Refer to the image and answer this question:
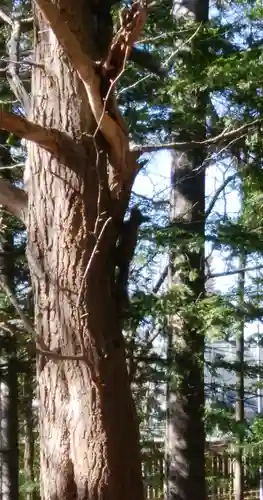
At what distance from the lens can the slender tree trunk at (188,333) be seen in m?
5.42

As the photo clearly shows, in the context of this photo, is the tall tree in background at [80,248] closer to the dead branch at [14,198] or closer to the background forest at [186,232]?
the dead branch at [14,198]

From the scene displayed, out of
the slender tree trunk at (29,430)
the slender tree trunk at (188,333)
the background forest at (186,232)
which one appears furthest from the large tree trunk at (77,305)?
the slender tree trunk at (29,430)

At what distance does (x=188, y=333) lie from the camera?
18.4 feet

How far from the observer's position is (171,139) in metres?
5.69

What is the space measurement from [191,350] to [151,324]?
576 mm

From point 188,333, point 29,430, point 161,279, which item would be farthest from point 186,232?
point 29,430

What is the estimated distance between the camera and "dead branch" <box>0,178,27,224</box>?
3.26 meters

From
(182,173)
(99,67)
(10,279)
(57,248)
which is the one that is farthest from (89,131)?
(10,279)

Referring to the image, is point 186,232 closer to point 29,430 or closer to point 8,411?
point 8,411

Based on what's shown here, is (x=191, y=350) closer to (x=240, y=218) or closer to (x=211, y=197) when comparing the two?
(x=240, y=218)

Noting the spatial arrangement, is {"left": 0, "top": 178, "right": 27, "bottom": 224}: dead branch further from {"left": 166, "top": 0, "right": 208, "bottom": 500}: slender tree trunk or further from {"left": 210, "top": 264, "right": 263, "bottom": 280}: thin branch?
{"left": 210, "top": 264, "right": 263, "bottom": 280}: thin branch

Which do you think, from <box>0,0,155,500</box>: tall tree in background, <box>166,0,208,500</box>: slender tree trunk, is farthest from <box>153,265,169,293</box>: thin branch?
<box>0,0,155,500</box>: tall tree in background

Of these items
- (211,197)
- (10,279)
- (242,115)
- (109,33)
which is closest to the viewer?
(109,33)

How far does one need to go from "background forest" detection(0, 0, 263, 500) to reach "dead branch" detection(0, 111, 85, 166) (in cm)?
136
